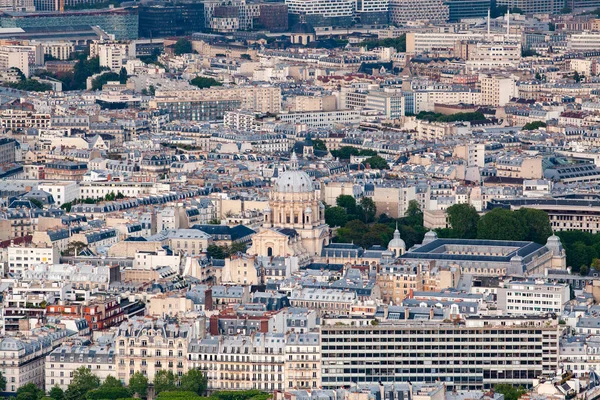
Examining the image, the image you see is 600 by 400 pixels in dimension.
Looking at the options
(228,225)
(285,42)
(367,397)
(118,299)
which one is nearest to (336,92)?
(285,42)

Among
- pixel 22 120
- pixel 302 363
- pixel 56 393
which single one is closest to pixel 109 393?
pixel 56 393

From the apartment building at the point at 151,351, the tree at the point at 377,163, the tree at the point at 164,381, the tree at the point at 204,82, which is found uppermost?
the tree at the point at 204,82

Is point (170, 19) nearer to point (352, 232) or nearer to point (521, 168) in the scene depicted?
point (521, 168)

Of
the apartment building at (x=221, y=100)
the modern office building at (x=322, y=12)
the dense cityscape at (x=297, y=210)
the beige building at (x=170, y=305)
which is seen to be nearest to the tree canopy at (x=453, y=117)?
the dense cityscape at (x=297, y=210)

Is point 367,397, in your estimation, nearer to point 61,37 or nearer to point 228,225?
point 228,225

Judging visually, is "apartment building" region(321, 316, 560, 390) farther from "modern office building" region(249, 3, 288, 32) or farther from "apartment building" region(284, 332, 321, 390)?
"modern office building" region(249, 3, 288, 32)

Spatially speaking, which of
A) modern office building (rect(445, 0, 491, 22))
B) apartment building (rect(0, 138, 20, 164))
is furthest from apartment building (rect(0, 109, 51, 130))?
modern office building (rect(445, 0, 491, 22))

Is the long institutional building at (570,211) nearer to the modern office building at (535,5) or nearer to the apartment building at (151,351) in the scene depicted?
the apartment building at (151,351)
